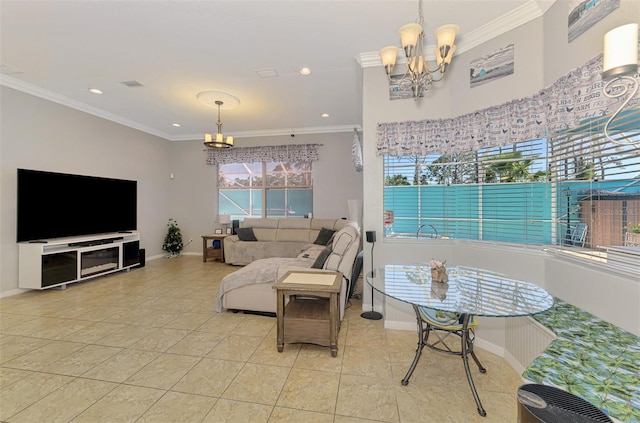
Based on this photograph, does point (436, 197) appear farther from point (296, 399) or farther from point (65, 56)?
point (65, 56)

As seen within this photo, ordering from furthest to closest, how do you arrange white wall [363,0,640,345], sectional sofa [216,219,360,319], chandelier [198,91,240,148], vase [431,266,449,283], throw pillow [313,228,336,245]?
throw pillow [313,228,336,245] < chandelier [198,91,240,148] < sectional sofa [216,219,360,319] < vase [431,266,449,283] < white wall [363,0,640,345]

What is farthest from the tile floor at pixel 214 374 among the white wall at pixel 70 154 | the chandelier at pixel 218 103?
the chandelier at pixel 218 103

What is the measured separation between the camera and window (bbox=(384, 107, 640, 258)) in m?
1.51

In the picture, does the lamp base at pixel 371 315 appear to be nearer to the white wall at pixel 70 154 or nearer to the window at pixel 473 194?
the window at pixel 473 194

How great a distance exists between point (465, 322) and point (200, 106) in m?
4.95

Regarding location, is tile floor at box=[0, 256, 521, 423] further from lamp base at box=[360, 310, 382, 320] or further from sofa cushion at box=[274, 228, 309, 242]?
sofa cushion at box=[274, 228, 309, 242]

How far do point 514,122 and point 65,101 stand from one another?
6186 millimetres

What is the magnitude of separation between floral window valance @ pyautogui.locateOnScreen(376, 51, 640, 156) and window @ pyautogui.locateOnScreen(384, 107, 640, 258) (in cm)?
8

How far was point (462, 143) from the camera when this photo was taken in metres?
2.55

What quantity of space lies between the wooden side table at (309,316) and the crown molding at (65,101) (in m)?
4.73

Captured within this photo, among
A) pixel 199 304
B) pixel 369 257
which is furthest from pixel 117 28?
pixel 369 257

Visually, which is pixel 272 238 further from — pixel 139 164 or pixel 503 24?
pixel 503 24

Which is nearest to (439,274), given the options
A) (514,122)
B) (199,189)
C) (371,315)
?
(371,315)

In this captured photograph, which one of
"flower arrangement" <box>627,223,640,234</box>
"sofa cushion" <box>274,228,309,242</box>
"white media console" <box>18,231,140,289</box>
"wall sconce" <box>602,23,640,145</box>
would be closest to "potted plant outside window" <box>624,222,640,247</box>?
"flower arrangement" <box>627,223,640,234</box>
